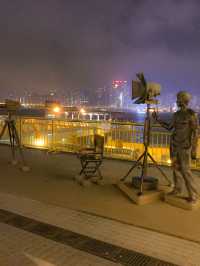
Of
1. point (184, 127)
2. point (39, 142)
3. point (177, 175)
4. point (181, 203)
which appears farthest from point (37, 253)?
point (39, 142)

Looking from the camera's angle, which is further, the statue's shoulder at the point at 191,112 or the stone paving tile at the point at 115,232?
the statue's shoulder at the point at 191,112

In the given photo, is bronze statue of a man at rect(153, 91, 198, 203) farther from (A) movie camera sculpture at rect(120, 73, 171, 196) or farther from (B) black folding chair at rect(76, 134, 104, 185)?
(B) black folding chair at rect(76, 134, 104, 185)

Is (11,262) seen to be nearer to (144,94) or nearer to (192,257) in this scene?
(192,257)

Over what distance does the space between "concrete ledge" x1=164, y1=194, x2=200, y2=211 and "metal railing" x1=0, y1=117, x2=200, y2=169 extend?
3391mm

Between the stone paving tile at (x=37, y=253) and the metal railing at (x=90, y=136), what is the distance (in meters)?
5.52

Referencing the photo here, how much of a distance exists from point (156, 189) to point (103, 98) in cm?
14982

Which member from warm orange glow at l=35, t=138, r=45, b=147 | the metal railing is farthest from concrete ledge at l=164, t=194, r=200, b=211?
warm orange glow at l=35, t=138, r=45, b=147

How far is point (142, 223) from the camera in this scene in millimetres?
4445

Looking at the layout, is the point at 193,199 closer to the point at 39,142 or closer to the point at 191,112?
the point at 191,112

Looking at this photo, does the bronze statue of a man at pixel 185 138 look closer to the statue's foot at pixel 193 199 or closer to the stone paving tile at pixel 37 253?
the statue's foot at pixel 193 199

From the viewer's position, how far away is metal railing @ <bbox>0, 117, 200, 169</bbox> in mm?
9613

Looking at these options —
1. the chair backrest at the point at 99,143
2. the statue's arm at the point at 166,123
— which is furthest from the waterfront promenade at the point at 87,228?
the statue's arm at the point at 166,123

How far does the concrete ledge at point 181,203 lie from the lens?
5.01 metres

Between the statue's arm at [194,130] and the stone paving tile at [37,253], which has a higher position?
the statue's arm at [194,130]
